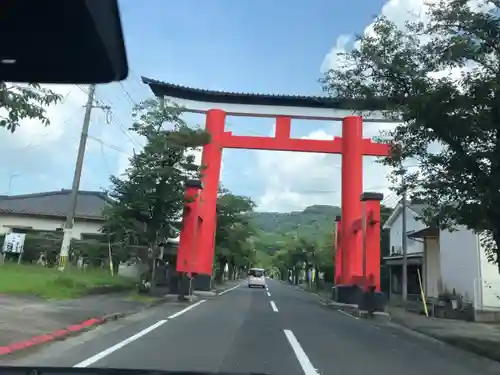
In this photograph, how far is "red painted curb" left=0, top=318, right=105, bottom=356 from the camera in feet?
27.7

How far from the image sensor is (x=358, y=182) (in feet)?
83.0

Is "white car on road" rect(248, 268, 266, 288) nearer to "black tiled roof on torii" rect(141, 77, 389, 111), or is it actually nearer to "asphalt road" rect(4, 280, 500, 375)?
"black tiled roof on torii" rect(141, 77, 389, 111)

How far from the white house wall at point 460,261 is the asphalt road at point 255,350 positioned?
7.33m

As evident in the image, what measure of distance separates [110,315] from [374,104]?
355 inches

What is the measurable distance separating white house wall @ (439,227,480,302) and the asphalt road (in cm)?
733

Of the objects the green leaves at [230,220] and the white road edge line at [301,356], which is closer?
the white road edge line at [301,356]

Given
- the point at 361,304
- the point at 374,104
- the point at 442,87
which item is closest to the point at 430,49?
the point at 442,87

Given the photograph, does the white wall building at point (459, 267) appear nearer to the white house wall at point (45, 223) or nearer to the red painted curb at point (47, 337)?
the red painted curb at point (47, 337)

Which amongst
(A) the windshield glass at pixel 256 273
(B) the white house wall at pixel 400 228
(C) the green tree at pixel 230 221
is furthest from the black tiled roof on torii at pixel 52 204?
(B) the white house wall at pixel 400 228

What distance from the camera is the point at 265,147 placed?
2542 cm

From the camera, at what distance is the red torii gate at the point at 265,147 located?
25047mm

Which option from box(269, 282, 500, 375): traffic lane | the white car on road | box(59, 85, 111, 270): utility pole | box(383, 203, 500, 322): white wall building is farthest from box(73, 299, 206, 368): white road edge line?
the white car on road

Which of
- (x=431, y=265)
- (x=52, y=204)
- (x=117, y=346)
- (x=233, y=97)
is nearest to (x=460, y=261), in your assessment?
(x=431, y=265)

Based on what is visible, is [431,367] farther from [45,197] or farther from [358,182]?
[45,197]
